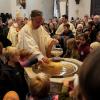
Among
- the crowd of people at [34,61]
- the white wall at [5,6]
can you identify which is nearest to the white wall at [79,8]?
the white wall at [5,6]

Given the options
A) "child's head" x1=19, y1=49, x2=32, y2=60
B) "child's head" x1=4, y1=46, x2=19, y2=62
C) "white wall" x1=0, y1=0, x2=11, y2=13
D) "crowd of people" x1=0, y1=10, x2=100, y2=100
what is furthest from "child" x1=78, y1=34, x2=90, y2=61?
"white wall" x1=0, y1=0, x2=11, y2=13

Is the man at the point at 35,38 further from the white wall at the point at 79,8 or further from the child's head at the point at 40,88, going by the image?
the white wall at the point at 79,8

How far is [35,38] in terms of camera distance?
4949 millimetres

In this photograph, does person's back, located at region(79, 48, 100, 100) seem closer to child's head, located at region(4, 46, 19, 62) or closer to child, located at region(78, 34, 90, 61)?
child's head, located at region(4, 46, 19, 62)

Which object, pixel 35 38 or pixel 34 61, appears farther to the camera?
pixel 35 38

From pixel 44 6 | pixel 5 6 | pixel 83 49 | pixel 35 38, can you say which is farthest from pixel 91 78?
pixel 5 6

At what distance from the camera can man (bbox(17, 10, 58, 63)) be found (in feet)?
15.4

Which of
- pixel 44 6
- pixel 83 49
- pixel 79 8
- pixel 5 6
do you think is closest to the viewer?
pixel 83 49

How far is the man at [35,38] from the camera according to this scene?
4695 millimetres

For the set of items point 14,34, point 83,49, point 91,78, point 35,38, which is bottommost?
point 83,49

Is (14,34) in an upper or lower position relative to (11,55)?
lower

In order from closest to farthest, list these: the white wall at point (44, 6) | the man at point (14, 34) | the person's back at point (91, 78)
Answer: the person's back at point (91, 78)
the man at point (14, 34)
the white wall at point (44, 6)


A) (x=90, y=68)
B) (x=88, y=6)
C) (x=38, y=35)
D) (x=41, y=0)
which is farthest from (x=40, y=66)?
(x=41, y=0)

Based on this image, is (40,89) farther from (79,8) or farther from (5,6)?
(5,6)
